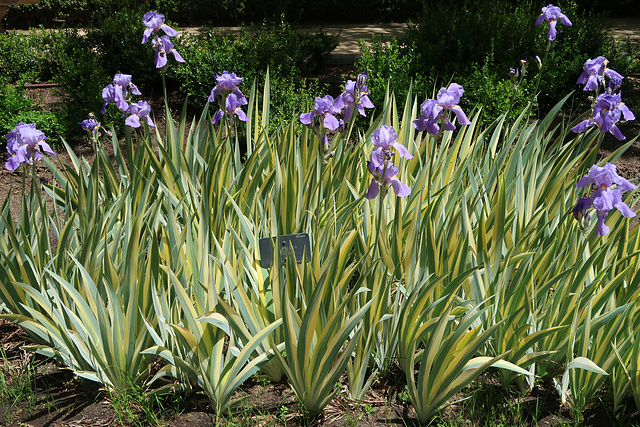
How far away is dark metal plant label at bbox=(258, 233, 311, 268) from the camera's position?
5.83ft

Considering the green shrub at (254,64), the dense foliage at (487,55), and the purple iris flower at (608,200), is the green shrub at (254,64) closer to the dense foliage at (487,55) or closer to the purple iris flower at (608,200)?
the dense foliage at (487,55)

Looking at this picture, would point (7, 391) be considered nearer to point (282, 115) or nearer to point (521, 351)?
point (521, 351)

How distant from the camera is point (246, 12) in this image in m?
9.51

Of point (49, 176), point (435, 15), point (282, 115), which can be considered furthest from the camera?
point (435, 15)

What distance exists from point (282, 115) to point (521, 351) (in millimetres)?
2701

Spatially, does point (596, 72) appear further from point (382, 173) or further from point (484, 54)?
point (484, 54)

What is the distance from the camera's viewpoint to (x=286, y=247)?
5.79 feet

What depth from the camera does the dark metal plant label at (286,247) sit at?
1777 millimetres

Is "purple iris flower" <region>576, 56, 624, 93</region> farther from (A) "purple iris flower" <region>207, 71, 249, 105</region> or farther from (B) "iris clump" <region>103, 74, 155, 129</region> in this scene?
(B) "iris clump" <region>103, 74, 155, 129</region>

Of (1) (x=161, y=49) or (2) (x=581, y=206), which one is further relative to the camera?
(1) (x=161, y=49)

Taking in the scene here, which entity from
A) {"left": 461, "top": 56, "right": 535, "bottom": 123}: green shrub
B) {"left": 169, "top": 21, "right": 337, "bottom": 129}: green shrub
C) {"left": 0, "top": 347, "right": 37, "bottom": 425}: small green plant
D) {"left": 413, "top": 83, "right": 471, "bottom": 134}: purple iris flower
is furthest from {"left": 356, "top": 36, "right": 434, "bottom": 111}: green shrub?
{"left": 0, "top": 347, "right": 37, "bottom": 425}: small green plant

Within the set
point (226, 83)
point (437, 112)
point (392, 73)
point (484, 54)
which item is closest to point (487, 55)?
point (484, 54)

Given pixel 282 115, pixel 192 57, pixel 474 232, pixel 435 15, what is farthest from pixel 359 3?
pixel 474 232

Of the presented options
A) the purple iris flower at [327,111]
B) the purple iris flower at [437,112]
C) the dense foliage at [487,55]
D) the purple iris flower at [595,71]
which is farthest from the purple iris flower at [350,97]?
the dense foliage at [487,55]
